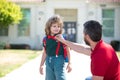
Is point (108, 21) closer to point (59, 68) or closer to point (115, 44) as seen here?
point (115, 44)

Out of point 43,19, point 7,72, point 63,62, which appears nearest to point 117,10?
point 43,19

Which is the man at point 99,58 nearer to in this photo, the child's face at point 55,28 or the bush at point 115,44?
the child's face at point 55,28

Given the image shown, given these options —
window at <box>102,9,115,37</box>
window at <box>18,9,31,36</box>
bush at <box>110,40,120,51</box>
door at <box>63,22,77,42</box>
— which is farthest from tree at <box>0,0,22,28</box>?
bush at <box>110,40,120,51</box>

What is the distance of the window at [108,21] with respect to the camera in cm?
3186

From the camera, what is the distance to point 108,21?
32.1m

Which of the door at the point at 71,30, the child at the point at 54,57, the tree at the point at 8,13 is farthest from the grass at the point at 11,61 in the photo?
the door at the point at 71,30

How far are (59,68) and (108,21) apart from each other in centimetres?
2616

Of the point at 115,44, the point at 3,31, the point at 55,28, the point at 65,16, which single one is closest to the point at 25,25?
the point at 3,31

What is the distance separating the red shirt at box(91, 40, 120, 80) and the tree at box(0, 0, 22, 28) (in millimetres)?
25233

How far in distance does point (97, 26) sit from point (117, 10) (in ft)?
90.7

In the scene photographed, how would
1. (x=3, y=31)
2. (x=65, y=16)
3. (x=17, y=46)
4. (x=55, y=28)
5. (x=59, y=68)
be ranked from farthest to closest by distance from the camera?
(x=65, y=16)
(x=3, y=31)
(x=17, y=46)
(x=59, y=68)
(x=55, y=28)

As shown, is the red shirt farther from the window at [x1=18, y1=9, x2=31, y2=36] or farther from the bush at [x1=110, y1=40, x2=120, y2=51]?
the window at [x1=18, y1=9, x2=31, y2=36]

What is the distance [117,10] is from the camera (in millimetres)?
31578

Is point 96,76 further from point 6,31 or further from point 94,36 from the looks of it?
point 6,31
